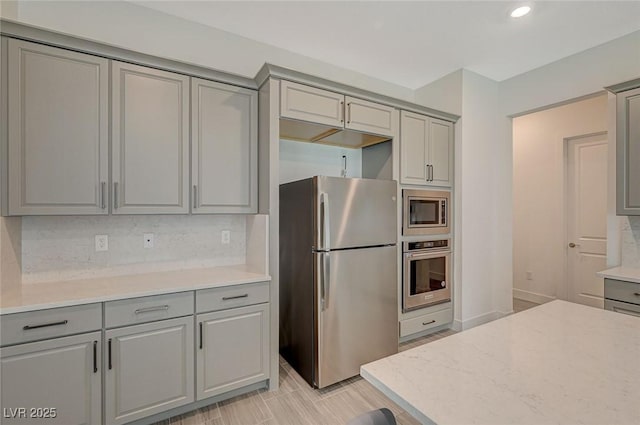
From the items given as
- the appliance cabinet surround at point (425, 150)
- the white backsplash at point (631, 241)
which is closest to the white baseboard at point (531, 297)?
the white backsplash at point (631, 241)

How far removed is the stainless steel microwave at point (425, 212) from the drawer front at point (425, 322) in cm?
88

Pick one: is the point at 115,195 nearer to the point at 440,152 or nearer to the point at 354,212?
the point at 354,212

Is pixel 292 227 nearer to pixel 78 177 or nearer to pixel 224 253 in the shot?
pixel 224 253

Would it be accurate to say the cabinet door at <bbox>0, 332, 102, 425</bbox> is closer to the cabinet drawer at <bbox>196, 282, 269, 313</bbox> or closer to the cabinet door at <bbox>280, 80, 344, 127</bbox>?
the cabinet drawer at <bbox>196, 282, 269, 313</bbox>

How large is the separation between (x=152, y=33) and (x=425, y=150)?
2.65 metres

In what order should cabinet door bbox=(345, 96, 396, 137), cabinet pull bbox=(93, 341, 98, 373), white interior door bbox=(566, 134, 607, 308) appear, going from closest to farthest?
cabinet pull bbox=(93, 341, 98, 373) < cabinet door bbox=(345, 96, 396, 137) < white interior door bbox=(566, 134, 607, 308)

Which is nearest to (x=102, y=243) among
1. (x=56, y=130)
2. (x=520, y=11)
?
(x=56, y=130)

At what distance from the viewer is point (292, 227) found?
2.50m

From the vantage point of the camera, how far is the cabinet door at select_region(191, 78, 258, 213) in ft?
7.27

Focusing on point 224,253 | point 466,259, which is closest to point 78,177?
point 224,253

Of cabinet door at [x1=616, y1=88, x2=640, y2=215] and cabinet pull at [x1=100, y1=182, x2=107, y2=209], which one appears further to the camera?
cabinet door at [x1=616, y1=88, x2=640, y2=215]

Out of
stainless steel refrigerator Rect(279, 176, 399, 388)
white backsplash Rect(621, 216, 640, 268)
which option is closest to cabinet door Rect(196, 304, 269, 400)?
stainless steel refrigerator Rect(279, 176, 399, 388)

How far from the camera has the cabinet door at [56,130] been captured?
5.62ft

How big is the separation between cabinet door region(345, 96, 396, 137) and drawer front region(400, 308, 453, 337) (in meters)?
1.88
